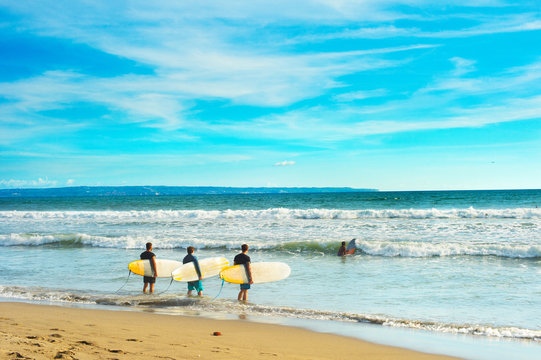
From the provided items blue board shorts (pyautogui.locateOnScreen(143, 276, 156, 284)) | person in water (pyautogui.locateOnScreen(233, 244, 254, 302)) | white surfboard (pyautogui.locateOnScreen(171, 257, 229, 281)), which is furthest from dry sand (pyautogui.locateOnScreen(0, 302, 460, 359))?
blue board shorts (pyautogui.locateOnScreen(143, 276, 156, 284))

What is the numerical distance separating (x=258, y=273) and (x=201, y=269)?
1556 mm

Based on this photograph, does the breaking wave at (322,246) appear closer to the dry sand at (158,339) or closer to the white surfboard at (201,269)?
the white surfboard at (201,269)

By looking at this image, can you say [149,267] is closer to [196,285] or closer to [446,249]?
[196,285]

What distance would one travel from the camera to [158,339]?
5875 mm

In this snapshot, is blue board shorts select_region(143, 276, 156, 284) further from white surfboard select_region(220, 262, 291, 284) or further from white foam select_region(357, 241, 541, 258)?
white foam select_region(357, 241, 541, 258)

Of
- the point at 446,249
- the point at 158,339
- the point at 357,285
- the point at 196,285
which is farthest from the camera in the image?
the point at 446,249

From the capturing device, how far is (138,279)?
11.8m

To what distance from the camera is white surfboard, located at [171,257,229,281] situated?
1016 cm

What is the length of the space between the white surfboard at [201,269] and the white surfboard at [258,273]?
0.84m

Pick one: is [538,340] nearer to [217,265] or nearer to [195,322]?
[195,322]

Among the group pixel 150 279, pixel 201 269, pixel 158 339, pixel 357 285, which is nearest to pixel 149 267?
pixel 150 279

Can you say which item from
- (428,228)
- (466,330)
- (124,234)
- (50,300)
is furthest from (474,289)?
(124,234)

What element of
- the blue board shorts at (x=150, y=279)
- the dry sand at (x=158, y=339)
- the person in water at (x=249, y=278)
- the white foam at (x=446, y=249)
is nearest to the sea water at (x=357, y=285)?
the white foam at (x=446, y=249)

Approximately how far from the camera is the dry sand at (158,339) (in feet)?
16.1
